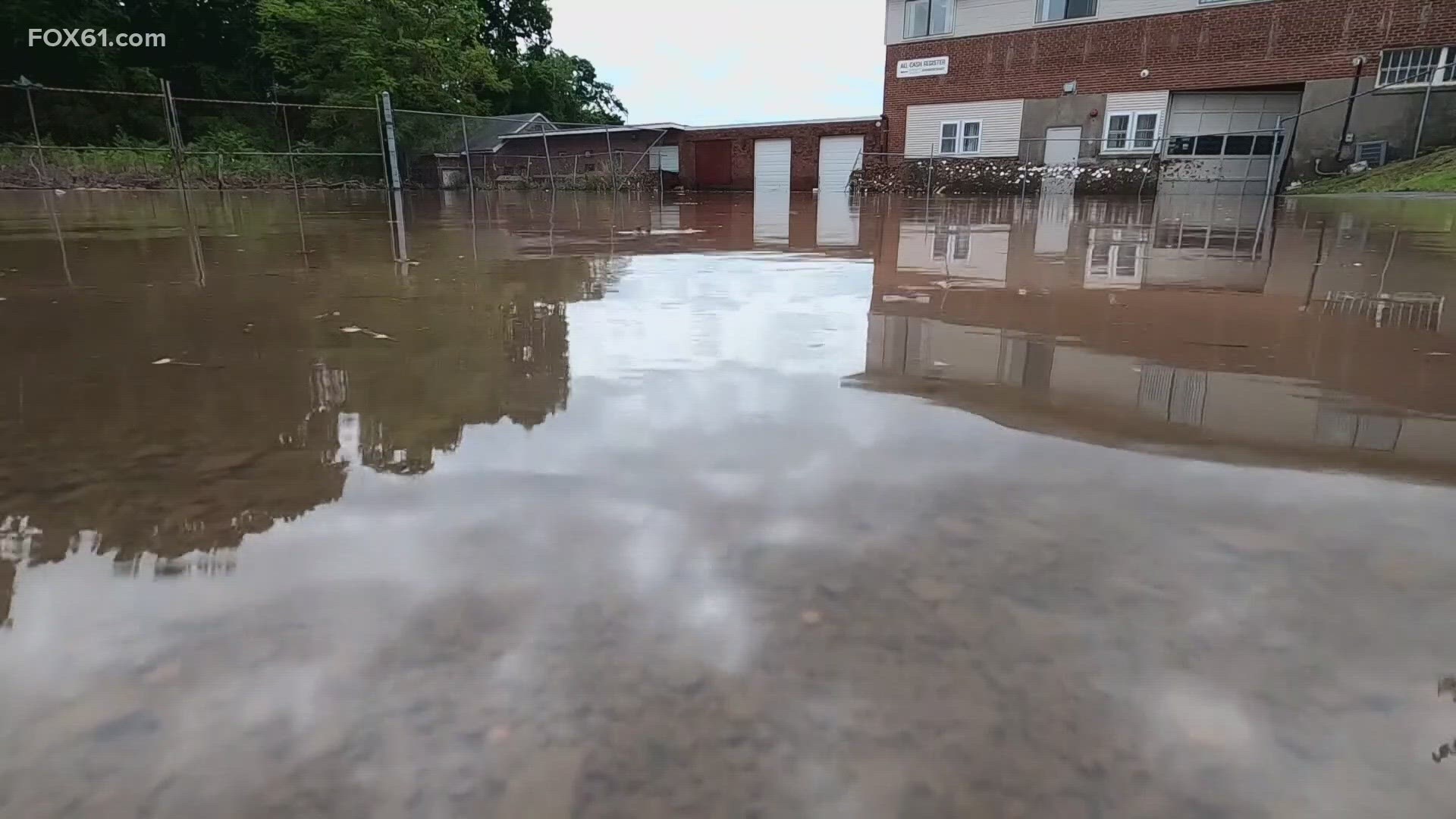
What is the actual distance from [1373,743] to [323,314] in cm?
394

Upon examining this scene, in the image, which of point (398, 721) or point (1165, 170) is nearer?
point (398, 721)

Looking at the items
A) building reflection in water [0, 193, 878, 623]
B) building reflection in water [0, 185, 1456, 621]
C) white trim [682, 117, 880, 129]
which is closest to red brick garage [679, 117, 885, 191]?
white trim [682, 117, 880, 129]

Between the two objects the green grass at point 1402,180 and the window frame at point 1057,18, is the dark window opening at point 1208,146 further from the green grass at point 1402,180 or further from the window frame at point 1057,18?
the window frame at point 1057,18

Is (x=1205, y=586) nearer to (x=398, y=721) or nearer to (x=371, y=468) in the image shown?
(x=398, y=721)

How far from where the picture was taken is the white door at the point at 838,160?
78.9ft

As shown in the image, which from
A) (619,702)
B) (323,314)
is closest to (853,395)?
(619,702)

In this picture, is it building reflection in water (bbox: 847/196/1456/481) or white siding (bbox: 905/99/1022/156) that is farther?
white siding (bbox: 905/99/1022/156)

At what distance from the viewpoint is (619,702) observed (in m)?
1.08

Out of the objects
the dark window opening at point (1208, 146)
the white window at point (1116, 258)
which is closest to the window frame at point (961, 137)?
the dark window opening at point (1208, 146)

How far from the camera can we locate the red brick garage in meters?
23.9

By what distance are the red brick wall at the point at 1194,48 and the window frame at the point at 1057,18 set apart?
0.48ft

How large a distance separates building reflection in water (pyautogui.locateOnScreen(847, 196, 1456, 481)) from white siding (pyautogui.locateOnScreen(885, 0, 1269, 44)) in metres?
15.6

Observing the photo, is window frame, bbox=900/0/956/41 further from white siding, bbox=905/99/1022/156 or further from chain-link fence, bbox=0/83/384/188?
chain-link fence, bbox=0/83/384/188

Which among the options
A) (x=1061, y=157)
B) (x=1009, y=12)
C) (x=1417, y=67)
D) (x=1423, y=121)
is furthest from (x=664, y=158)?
(x=1423, y=121)
